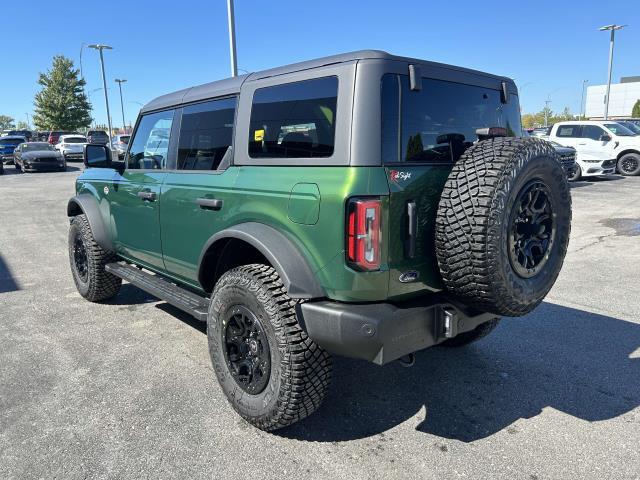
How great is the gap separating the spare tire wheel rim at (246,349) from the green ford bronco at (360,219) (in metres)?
0.01

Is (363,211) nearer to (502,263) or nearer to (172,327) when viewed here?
(502,263)

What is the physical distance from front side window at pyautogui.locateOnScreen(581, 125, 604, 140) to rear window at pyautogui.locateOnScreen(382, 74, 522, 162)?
48.1ft

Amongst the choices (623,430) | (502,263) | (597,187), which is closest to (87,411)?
(502,263)

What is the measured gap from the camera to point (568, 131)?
15969mm

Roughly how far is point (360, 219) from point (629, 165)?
59.8 feet

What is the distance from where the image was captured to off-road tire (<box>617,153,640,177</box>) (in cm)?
1673

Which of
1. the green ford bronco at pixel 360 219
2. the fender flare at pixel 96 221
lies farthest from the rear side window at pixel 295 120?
the fender flare at pixel 96 221

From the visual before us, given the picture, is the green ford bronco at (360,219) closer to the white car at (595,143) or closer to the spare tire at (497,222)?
the spare tire at (497,222)

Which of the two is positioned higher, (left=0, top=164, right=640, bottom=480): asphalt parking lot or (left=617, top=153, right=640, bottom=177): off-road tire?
(left=617, top=153, right=640, bottom=177): off-road tire

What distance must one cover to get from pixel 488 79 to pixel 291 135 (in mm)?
1358

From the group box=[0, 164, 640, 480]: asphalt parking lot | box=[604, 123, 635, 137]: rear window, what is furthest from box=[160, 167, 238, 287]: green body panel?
box=[604, 123, 635, 137]: rear window

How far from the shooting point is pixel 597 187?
14484 millimetres

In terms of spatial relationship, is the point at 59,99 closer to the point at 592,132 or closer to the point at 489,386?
the point at 592,132

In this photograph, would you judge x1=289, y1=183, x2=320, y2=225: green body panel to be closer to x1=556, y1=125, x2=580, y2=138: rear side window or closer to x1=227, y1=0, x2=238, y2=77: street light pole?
x1=227, y1=0, x2=238, y2=77: street light pole
